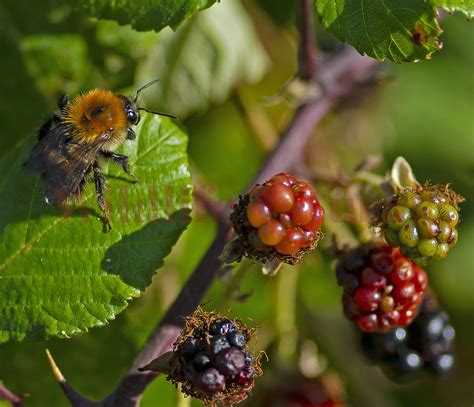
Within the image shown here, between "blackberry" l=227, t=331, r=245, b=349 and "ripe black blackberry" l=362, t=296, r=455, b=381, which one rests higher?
"blackberry" l=227, t=331, r=245, b=349

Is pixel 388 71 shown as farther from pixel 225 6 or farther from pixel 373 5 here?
pixel 373 5

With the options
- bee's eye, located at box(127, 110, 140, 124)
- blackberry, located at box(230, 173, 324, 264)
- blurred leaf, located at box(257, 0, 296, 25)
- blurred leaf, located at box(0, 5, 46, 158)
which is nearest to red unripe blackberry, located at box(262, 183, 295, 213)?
blackberry, located at box(230, 173, 324, 264)

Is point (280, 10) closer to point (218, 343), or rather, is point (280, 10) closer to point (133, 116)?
point (133, 116)

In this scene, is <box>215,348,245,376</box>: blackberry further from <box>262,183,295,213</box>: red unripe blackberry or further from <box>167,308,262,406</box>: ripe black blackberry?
<box>262,183,295,213</box>: red unripe blackberry

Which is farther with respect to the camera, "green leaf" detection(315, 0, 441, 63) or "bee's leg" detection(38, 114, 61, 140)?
"bee's leg" detection(38, 114, 61, 140)

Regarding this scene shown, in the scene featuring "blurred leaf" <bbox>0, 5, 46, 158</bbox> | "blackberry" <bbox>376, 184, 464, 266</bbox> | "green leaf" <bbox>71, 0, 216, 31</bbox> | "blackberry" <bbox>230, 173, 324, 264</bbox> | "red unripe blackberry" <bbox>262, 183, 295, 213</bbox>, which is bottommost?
"blackberry" <bbox>376, 184, 464, 266</bbox>

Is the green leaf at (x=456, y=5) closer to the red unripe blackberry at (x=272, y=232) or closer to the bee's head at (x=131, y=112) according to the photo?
the red unripe blackberry at (x=272, y=232)

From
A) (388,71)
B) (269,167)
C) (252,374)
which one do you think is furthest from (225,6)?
(252,374)
